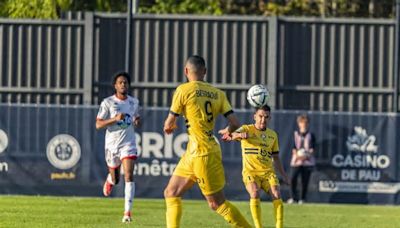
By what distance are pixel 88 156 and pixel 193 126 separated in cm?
1289

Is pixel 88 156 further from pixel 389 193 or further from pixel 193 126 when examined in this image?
pixel 193 126

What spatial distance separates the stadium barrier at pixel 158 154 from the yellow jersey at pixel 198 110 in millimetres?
12530

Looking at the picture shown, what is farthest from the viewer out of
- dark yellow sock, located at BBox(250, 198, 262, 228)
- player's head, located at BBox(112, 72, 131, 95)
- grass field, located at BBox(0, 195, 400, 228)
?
player's head, located at BBox(112, 72, 131, 95)

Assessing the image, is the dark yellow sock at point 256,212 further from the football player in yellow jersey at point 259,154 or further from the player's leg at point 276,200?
the football player in yellow jersey at point 259,154

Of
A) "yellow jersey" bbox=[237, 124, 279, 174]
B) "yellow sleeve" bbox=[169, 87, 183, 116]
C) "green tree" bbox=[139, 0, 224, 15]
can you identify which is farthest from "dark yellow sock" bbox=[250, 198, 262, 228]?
"green tree" bbox=[139, 0, 224, 15]

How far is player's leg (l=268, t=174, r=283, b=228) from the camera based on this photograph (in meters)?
15.7

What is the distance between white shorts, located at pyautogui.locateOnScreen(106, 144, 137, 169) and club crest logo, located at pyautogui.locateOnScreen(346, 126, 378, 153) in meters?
8.41

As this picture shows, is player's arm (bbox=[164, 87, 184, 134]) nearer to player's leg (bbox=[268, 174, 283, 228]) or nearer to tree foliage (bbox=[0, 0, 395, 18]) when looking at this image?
player's leg (bbox=[268, 174, 283, 228])

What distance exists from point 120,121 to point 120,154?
19.7 inches

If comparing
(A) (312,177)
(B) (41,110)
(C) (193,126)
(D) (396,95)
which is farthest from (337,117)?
(C) (193,126)

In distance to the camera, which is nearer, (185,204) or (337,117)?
(185,204)

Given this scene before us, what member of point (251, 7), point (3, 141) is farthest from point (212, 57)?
point (251, 7)

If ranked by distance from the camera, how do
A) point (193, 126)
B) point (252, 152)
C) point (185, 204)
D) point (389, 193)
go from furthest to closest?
point (389, 193) → point (185, 204) → point (252, 152) → point (193, 126)

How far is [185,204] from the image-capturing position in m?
23.4
